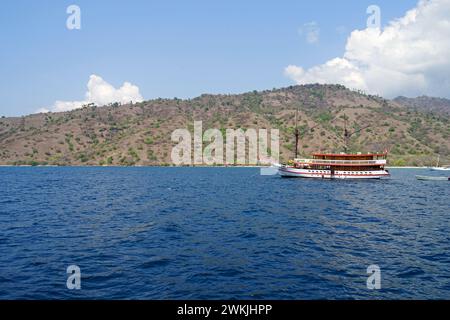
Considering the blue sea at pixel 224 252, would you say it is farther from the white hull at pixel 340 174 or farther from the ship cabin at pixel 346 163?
the ship cabin at pixel 346 163

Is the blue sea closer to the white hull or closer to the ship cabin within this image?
the white hull

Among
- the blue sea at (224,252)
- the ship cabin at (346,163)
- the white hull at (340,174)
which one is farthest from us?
the ship cabin at (346,163)

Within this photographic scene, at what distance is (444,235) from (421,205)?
21760 millimetres

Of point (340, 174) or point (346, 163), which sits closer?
point (340, 174)

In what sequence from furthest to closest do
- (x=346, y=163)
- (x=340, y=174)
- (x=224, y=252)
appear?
(x=346, y=163) < (x=340, y=174) < (x=224, y=252)

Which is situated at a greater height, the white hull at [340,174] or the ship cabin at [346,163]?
the ship cabin at [346,163]

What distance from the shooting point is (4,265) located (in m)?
20.7

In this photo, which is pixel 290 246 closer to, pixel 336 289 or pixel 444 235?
pixel 336 289

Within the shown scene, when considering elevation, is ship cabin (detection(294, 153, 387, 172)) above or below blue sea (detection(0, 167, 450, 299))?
above

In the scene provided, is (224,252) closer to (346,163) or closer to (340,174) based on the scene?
(340,174)

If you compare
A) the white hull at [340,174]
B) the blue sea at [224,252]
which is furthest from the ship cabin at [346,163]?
the blue sea at [224,252]

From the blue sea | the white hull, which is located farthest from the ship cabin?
the blue sea

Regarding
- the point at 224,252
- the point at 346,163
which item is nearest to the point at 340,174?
the point at 346,163
